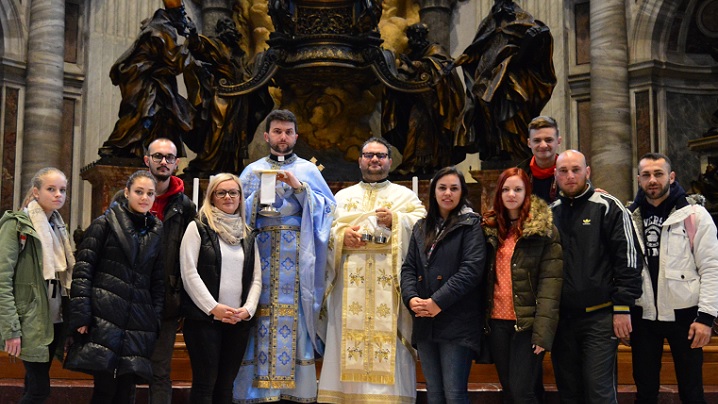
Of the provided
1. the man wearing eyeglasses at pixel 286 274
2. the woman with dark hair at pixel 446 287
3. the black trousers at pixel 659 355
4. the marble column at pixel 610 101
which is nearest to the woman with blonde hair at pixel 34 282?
the man wearing eyeglasses at pixel 286 274

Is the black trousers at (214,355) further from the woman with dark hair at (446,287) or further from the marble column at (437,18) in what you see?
the marble column at (437,18)

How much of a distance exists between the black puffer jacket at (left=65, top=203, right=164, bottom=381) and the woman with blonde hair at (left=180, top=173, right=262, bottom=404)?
0.21m

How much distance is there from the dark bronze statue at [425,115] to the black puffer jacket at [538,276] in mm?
5341

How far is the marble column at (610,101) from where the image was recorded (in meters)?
11.9

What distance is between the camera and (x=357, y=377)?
16.3 ft

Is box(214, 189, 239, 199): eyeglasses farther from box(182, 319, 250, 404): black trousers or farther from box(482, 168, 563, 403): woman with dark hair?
A: box(482, 168, 563, 403): woman with dark hair

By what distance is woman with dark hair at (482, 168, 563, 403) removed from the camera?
14.1 feet

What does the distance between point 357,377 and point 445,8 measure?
31.1ft

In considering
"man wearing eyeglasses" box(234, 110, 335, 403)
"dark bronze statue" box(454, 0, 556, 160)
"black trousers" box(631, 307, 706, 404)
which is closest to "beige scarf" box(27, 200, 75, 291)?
"man wearing eyeglasses" box(234, 110, 335, 403)

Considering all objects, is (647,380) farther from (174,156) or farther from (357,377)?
(174,156)

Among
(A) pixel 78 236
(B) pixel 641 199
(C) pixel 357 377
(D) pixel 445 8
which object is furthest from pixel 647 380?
(D) pixel 445 8

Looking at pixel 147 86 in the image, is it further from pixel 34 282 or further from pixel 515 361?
pixel 515 361

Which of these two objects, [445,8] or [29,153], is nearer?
[29,153]

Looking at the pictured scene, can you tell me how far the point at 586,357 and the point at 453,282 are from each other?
829 mm
